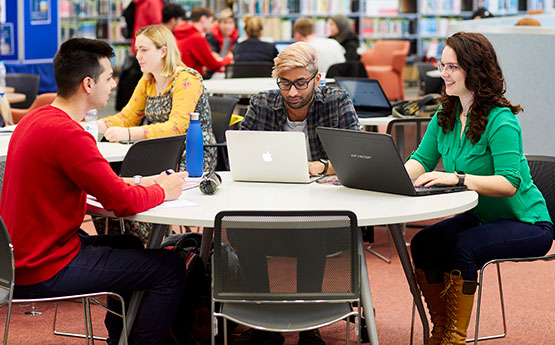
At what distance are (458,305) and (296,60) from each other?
3.86 feet

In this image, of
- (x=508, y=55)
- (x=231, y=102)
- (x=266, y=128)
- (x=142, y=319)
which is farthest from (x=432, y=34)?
(x=142, y=319)

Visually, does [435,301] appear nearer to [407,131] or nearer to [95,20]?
[407,131]

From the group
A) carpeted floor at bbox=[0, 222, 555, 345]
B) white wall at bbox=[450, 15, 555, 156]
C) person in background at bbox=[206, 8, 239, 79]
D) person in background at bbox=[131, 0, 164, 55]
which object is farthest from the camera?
person in background at bbox=[206, 8, 239, 79]

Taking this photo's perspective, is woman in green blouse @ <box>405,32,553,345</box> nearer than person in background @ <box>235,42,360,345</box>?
Yes

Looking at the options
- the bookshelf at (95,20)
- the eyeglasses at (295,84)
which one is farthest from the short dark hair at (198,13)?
the eyeglasses at (295,84)

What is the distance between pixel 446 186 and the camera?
2996mm

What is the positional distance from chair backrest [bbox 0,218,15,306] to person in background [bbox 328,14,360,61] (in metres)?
7.64

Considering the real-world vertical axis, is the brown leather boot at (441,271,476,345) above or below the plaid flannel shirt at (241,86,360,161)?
below

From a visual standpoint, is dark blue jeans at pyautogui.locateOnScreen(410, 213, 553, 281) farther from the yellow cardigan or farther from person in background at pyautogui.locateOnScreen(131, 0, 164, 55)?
person in background at pyautogui.locateOnScreen(131, 0, 164, 55)

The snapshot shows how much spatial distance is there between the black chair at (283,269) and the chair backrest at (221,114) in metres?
2.30

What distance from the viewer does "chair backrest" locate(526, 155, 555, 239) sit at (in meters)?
3.42

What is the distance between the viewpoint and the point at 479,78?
3.11 m

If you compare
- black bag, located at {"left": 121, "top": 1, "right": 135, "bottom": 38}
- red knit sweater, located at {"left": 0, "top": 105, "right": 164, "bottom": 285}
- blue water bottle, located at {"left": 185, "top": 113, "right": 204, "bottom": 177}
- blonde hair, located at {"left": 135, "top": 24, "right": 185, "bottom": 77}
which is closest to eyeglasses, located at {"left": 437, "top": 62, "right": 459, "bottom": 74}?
blue water bottle, located at {"left": 185, "top": 113, "right": 204, "bottom": 177}

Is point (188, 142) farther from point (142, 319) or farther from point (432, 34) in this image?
point (432, 34)
